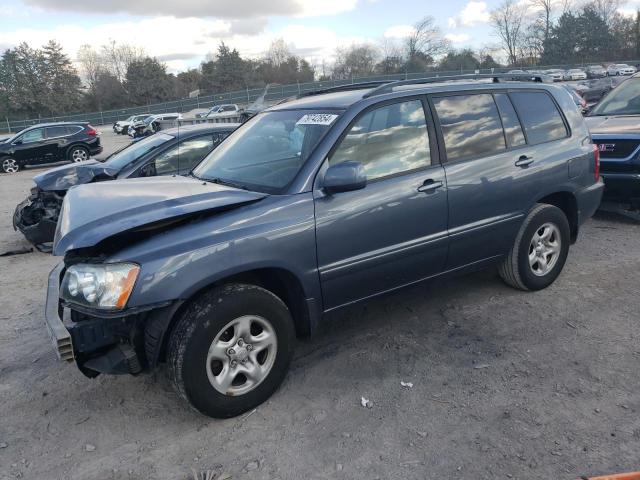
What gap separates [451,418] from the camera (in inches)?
118

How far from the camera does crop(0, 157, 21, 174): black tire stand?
17969 mm

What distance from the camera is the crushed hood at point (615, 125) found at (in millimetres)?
6617

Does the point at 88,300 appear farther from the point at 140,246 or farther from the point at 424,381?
the point at 424,381

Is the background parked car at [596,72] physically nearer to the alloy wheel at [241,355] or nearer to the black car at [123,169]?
the black car at [123,169]

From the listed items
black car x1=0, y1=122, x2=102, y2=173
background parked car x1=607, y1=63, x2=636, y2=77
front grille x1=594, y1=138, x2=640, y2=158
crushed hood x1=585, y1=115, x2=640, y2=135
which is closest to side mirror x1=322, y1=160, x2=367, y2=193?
front grille x1=594, y1=138, x2=640, y2=158

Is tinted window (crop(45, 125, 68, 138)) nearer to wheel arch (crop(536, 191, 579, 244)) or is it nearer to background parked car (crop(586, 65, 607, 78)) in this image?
wheel arch (crop(536, 191, 579, 244))

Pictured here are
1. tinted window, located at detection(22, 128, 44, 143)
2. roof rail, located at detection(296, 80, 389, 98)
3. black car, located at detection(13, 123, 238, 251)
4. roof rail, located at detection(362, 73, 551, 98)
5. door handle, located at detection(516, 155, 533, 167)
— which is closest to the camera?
roof rail, located at detection(362, 73, 551, 98)

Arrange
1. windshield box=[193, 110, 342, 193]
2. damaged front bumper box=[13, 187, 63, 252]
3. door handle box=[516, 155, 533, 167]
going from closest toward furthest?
1. windshield box=[193, 110, 342, 193]
2. door handle box=[516, 155, 533, 167]
3. damaged front bumper box=[13, 187, 63, 252]

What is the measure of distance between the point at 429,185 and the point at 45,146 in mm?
18299

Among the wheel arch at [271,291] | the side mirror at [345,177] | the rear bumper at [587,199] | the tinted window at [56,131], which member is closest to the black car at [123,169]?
the wheel arch at [271,291]

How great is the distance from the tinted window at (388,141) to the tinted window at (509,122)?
34.9 inches

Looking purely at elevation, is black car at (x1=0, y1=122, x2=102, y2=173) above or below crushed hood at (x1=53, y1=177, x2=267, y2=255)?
below

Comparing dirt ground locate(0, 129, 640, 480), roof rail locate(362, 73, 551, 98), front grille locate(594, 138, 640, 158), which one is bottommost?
dirt ground locate(0, 129, 640, 480)

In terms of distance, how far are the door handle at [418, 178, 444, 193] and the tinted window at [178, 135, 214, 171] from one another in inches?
167
